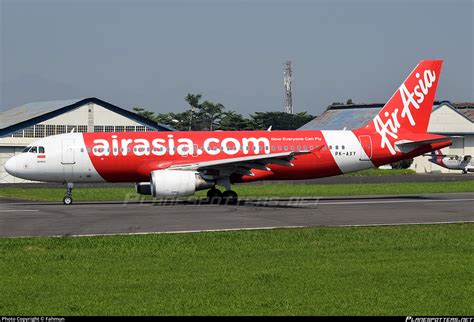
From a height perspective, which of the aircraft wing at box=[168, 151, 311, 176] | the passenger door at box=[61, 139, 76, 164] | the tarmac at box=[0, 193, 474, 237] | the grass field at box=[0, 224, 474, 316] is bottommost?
the grass field at box=[0, 224, 474, 316]

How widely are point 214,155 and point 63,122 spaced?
121 ft

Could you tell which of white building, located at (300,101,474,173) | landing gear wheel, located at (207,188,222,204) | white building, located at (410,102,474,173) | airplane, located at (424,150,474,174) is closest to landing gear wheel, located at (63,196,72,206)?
landing gear wheel, located at (207,188,222,204)

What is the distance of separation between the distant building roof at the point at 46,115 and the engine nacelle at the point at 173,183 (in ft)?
124

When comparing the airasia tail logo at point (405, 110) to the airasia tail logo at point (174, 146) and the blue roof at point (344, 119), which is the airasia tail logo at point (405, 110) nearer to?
the airasia tail logo at point (174, 146)

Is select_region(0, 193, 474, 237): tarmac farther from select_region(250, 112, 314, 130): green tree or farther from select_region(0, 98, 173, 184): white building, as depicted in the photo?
select_region(250, 112, 314, 130): green tree

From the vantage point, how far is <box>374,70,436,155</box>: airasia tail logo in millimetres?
38906

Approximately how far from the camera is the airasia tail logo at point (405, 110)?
128ft

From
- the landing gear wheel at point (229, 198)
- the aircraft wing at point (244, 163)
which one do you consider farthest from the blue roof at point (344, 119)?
the aircraft wing at point (244, 163)

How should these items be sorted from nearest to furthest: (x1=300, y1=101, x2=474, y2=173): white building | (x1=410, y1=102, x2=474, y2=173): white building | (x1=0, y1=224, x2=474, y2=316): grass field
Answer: (x1=0, y1=224, x2=474, y2=316): grass field → (x1=300, y1=101, x2=474, y2=173): white building → (x1=410, y1=102, x2=474, y2=173): white building

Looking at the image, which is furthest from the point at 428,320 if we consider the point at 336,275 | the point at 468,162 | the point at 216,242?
the point at 468,162

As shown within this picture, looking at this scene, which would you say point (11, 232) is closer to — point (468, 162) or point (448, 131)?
point (468, 162)

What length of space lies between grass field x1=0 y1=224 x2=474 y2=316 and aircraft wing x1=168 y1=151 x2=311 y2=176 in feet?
37.7

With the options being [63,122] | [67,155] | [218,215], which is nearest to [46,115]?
[63,122]

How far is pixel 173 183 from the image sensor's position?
33531 millimetres
